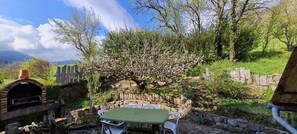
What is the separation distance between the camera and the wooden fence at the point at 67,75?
413 inches

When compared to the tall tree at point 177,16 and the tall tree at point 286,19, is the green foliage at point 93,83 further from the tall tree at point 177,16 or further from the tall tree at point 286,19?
the tall tree at point 286,19

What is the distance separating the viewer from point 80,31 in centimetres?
1662

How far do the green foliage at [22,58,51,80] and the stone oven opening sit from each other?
5.82 meters

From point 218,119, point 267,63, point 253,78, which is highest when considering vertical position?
point 267,63

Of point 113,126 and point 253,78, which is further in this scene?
point 253,78

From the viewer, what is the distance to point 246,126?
624 centimetres

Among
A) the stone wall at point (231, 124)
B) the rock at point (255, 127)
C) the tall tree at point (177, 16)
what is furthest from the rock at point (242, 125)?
the tall tree at point (177, 16)

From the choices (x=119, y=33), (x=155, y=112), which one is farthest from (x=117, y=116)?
(x=119, y=33)

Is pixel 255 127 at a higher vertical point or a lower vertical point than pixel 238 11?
lower

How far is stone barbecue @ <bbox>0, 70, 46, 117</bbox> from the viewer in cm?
527

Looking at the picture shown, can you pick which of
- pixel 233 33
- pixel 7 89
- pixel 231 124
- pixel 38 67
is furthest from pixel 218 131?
pixel 38 67

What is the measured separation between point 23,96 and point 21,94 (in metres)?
0.08

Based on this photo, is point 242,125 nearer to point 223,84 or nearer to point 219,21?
point 223,84

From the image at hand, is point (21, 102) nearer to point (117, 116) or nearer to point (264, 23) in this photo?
point (117, 116)
